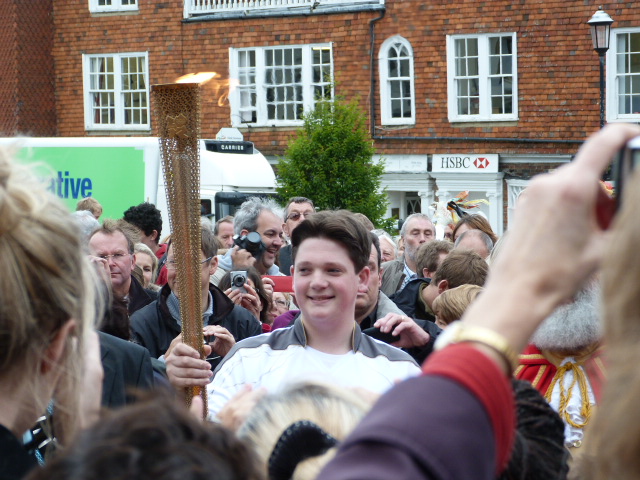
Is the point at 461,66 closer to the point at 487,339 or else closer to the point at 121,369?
the point at 121,369

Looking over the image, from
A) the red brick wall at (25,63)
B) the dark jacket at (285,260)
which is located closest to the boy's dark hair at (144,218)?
the dark jacket at (285,260)

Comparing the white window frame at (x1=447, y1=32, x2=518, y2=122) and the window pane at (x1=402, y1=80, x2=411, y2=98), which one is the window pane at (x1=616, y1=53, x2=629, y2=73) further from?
the window pane at (x1=402, y1=80, x2=411, y2=98)

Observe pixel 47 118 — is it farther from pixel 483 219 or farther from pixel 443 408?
pixel 443 408

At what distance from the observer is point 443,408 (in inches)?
45.5

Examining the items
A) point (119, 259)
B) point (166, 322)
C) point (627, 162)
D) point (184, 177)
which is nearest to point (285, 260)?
point (119, 259)

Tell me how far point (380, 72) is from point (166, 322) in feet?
61.3

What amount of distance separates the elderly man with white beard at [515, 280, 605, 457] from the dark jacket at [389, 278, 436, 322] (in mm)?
2443

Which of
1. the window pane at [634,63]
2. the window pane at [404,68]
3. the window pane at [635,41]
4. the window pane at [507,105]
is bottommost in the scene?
the window pane at [507,105]

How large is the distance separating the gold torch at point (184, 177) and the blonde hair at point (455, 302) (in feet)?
5.71

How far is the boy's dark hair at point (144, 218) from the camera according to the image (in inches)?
427

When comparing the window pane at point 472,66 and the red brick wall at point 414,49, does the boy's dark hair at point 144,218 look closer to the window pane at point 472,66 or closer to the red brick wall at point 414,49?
the red brick wall at point 414,49

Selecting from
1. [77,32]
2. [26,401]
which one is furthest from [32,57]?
[26,401]

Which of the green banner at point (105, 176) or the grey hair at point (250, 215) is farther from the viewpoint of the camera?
the green banner at point (105, 176)

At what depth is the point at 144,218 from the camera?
10938 millimetres
